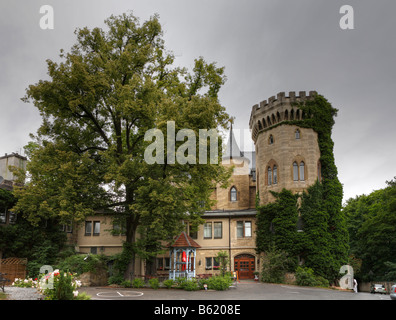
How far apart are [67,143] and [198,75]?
1077 centimetres

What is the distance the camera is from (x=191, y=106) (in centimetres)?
2175

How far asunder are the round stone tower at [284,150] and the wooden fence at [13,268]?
2188 centimetres

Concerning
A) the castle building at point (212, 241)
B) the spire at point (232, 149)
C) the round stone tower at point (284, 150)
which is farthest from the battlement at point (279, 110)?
the spire at point (232, 149)

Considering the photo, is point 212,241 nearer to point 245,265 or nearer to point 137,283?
point 245,265

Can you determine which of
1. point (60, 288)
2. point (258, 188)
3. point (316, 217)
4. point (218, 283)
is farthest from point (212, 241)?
point (60, 288)

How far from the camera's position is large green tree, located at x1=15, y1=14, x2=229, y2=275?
22641 millimetres

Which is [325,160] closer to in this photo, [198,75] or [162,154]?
[198,75]

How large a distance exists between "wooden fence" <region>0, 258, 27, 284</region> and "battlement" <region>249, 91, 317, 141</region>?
83.7 ft

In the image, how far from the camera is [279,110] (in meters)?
36.8

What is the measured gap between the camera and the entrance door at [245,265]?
36.5 m

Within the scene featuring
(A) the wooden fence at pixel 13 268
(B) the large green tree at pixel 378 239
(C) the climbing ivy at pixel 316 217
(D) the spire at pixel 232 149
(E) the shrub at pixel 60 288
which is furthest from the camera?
(D) the spire at pixel 232 149

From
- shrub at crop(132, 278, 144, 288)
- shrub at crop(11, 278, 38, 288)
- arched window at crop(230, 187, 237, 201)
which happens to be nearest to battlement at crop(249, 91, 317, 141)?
arched window at crop(230, 187, 237, 201)

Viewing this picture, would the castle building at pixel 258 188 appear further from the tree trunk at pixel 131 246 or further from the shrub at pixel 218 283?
the shrub at pixel 218 283

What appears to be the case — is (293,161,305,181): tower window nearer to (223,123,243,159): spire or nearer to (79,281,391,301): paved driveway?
(79,281,391,301): paved driveway
